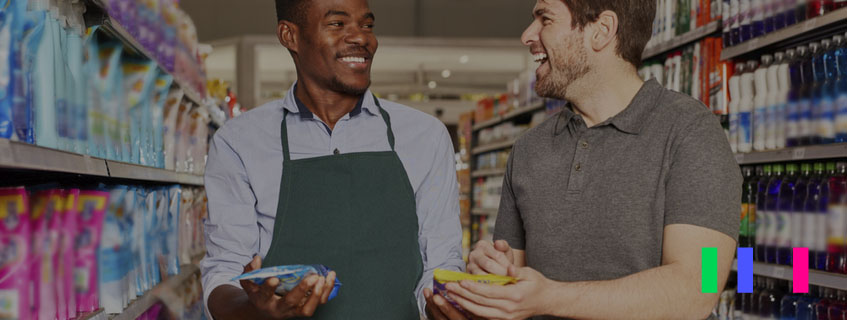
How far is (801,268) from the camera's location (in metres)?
3.03

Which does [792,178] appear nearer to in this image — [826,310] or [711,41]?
[826,310]

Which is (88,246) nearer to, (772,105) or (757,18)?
(772,105)

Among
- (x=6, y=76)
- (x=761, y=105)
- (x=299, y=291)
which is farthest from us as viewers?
(x=761, y=105)

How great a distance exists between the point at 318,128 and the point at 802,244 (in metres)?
2.08

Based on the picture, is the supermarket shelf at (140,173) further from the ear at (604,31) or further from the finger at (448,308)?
the ear at (604,31)

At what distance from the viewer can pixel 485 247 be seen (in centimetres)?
182

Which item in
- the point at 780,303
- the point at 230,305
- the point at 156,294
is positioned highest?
the point at 230,305

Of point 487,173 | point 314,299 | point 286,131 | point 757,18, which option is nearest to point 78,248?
point 286,131

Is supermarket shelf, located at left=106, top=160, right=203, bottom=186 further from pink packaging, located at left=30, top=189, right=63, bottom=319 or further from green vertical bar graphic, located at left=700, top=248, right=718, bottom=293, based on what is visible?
green vertical bar graphic, located at left=700, top=248, right=718, bottom=293

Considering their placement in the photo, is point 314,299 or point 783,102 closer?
point 314,299

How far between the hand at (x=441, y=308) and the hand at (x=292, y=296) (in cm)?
22

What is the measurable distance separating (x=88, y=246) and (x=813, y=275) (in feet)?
8.14

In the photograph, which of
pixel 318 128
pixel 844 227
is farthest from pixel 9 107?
pixel 844 227

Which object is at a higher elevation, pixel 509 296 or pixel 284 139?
pixel 284 139
